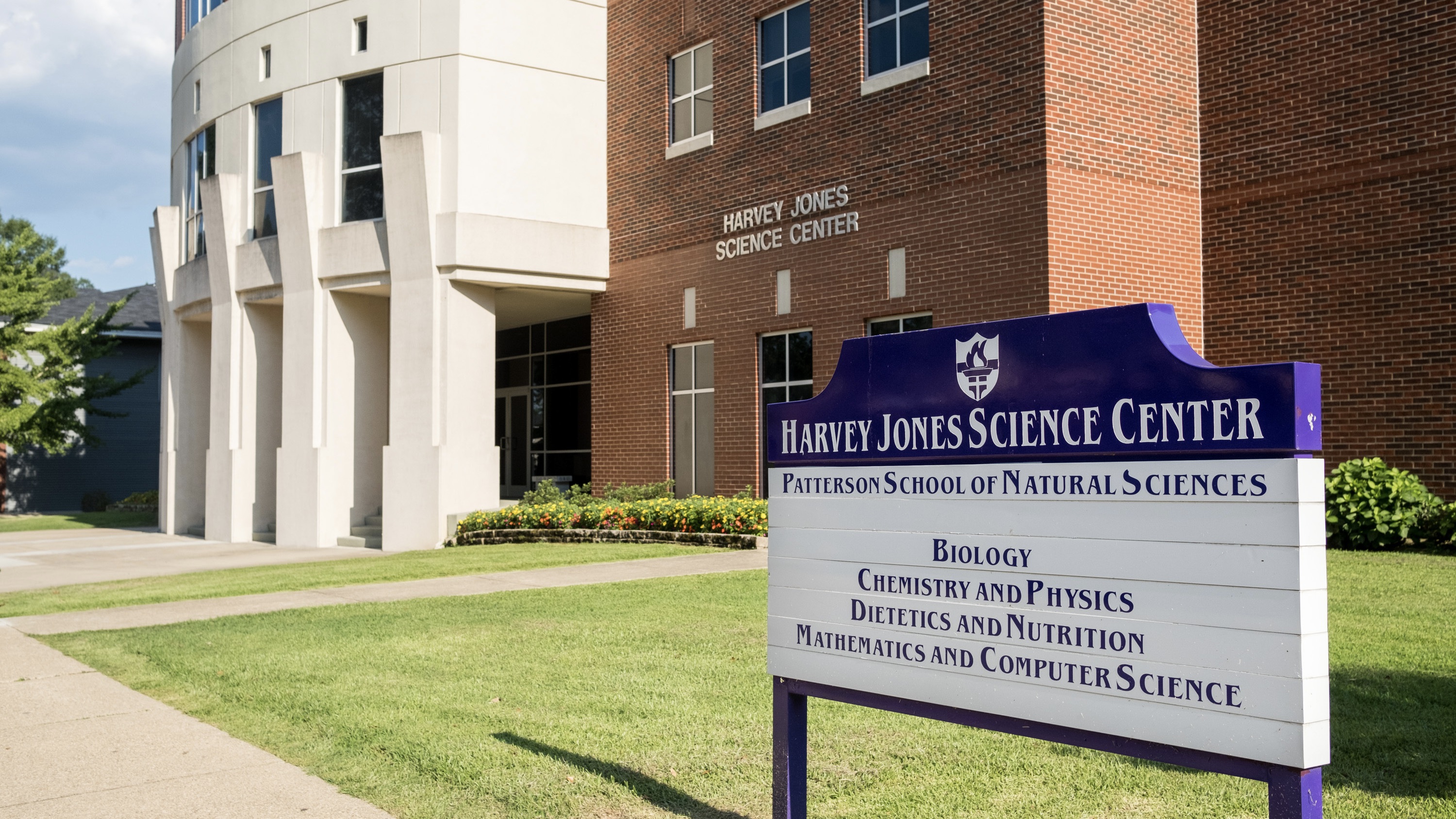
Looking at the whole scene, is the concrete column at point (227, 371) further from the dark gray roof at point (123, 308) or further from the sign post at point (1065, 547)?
the sign post at point (1065, 547)

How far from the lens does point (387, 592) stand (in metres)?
12.2

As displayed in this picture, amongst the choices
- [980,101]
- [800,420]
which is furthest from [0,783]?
[980,101]

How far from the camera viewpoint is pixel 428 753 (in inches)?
224

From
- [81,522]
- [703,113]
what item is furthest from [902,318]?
[81,522]

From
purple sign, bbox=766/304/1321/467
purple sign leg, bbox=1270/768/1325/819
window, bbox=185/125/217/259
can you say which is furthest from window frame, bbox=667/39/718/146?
purple sign leg, bbox=1270/768/1325/819

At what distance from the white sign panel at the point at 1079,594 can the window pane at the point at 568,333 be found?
22.3 m

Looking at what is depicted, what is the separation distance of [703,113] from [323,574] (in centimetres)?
981

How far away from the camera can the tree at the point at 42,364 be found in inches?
1261

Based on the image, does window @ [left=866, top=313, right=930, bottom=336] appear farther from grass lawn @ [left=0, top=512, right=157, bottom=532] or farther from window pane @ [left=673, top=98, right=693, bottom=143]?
grass lawn @ [left=0, top=512, right=157, bottom=532]

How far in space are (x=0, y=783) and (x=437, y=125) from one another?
16508 millimetres

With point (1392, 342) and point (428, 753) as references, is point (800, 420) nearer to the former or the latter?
point (428, 753)

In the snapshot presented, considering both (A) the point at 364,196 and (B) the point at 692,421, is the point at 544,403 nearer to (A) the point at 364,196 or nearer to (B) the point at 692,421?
(A) the point at 364,196

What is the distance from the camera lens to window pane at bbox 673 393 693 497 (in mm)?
20016

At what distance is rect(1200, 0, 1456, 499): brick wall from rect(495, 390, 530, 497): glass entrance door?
17308 millimetres
